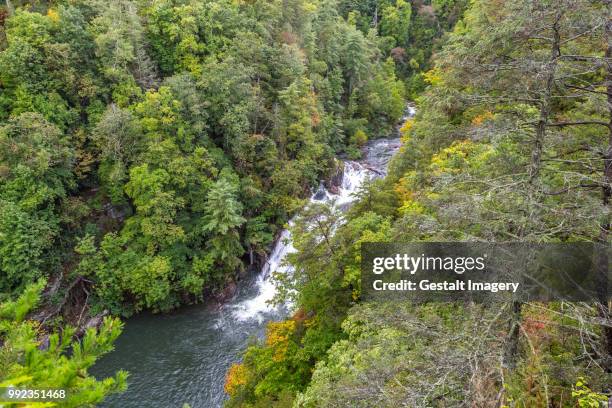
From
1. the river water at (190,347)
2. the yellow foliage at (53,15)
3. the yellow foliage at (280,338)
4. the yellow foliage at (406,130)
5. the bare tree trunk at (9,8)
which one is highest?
the bare tree trunk at (9,8)

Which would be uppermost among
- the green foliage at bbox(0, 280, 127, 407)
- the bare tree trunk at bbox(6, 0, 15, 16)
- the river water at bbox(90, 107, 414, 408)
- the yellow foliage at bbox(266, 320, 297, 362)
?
the bare tree trunk at bbox(6, 0, 15, 16)

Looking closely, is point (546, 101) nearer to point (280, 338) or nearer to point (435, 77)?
point (280, 338)

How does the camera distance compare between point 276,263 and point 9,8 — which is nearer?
point 9,8

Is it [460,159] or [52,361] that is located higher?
[52,361]

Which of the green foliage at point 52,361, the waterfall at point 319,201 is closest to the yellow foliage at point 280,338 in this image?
the waterfall at point 319,201

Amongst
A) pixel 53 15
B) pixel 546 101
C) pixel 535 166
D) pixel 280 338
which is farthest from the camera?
pixel 53 15

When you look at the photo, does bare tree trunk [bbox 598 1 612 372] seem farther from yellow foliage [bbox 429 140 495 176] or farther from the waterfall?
the waterfall

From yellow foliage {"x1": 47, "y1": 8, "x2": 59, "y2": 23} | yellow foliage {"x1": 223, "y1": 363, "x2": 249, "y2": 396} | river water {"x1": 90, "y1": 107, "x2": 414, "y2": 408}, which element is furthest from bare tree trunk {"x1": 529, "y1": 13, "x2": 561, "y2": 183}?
yellow foliage {"x1": 47, "y1": 8, "x2": 59, "y2": 23}

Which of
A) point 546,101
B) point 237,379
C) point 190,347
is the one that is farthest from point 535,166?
point 190,347

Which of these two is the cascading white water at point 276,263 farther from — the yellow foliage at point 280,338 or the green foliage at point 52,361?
the green foliage at point 52,361

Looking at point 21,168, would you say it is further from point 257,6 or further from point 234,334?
point 257,6
